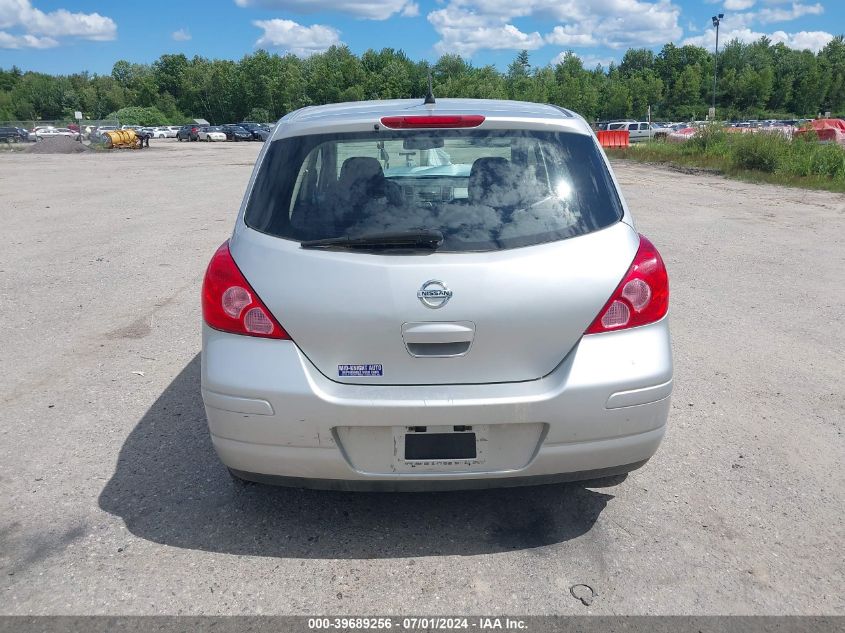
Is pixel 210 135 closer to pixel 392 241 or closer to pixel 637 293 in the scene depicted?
pixel 392 241

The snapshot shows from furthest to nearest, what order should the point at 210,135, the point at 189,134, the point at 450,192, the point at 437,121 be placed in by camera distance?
1. the point at 189,134
2. the point at 210,135
3. the point at 450,192
4. the point at 437,121

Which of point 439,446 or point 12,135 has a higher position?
point 12,135

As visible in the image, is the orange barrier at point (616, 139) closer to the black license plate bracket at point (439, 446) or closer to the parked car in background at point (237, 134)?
the black license plate bracket at point (439, 446)

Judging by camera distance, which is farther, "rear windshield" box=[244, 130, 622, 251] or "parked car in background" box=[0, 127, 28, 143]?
"parked car in background" box=[0, 127, 28, 143]

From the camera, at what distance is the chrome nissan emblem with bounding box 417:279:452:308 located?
280 centimetres

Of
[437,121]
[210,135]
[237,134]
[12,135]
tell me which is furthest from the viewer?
[12,135]

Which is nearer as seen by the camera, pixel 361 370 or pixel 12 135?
pixel 361 370

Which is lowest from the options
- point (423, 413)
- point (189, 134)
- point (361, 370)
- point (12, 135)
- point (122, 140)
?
point (423, 413)

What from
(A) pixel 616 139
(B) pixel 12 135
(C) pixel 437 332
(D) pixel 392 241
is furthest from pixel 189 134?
(C) pixel 437 332

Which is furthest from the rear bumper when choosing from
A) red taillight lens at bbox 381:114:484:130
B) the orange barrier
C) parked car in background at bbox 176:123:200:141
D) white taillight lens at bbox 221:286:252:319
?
parked car in background at bbox 176:123:200:141

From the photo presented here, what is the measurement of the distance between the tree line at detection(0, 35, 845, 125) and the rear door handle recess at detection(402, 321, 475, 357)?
9079cm

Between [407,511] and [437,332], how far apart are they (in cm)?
107

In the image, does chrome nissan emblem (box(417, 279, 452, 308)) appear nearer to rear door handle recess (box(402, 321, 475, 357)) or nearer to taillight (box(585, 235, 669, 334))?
rear door handle recess (box(402, 321, 475, 357))

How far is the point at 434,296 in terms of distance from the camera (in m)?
2.81
